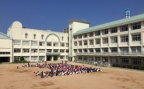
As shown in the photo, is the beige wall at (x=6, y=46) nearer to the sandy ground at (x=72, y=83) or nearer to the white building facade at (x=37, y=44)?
the white building facade at (x=37, y=44)

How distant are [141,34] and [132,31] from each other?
9.66 ft

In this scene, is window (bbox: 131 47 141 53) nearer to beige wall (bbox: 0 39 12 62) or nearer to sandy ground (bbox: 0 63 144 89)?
sandy ground (bbox: 0 63 144 89)

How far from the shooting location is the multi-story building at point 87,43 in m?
36.1

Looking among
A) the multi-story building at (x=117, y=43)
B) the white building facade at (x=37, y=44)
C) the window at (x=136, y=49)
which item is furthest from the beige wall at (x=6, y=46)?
the window at (x=136, y=49)

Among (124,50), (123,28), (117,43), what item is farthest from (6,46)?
(123,28)

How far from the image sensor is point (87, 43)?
5447 cm

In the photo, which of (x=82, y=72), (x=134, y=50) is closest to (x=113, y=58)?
(x=134, y=50)

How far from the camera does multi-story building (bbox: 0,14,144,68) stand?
118ft

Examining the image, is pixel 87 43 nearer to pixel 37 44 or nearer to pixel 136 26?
pixel 37 44

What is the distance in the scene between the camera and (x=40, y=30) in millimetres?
60656

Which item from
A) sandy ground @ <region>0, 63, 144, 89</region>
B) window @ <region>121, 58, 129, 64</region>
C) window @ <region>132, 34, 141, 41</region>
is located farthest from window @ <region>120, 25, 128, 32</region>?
sandy ground @ <region>0, 63, 144, 89</region>

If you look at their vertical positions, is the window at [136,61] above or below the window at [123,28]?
below

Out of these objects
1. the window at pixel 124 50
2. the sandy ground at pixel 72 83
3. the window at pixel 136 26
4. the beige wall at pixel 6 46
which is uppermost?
the window at pixel 136 26

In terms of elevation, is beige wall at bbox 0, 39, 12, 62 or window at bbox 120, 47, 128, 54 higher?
beige wall at bbox 0, 39, 12, 62
